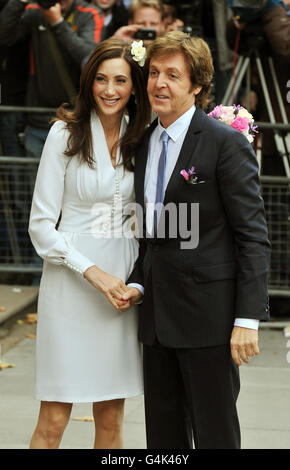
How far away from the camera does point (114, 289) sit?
3629mm

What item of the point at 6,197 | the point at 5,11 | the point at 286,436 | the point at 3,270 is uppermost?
the point at 5,11

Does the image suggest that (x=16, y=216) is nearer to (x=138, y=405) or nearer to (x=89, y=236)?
(x=138, y=405)

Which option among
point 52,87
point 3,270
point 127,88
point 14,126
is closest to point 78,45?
point 52,87

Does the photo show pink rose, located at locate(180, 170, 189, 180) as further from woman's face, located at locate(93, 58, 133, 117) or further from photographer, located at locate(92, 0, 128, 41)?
photographer, located at locate(92, 0, 128, 41)

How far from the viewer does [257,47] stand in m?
6.95

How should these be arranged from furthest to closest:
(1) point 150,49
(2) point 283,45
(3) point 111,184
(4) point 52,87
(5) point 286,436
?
1. (4) point 52,87
2. (2) point 283,45
3. (5) point 286,436
4. (3) point 111,184
5. (1) point 150,49

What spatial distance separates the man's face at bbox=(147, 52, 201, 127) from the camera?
342 cm

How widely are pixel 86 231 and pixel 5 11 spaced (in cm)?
385

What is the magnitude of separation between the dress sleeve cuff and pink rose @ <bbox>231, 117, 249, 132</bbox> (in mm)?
811

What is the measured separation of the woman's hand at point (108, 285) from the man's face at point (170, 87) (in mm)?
675

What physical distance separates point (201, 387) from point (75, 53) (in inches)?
160

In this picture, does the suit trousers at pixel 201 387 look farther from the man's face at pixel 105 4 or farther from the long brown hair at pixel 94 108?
the man's face at pixel 105 4

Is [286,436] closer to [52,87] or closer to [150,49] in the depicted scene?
[150,49]

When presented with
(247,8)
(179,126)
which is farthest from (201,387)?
(247,8)
